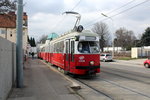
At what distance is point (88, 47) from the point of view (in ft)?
52.4

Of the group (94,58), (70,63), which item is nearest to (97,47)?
(94,58)

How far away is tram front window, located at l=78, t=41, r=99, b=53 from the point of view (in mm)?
15773

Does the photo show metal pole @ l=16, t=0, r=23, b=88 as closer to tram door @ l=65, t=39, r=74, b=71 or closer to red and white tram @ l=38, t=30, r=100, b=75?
red and white tram @ l=38, t=30, r=100, b=75

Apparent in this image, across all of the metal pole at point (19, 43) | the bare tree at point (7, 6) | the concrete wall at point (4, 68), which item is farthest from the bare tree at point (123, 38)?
the concrete wall at point (4, 68)

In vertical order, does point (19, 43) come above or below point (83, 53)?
above

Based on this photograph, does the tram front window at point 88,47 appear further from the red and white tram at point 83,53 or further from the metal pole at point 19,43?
the metal pole at point 19,43

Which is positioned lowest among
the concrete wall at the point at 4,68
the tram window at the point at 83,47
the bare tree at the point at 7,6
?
the concrete wall at the point at 4,68

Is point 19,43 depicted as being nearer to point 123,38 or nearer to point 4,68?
point 4,68

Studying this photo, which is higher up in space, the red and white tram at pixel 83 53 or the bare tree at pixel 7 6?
the bare tree at pixel 7 6

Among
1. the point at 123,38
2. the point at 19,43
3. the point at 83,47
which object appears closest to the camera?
the point at 19,43

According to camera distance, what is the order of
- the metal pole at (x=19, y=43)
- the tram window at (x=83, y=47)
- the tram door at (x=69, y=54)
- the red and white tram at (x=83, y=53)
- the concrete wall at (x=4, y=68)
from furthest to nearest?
the tram door at (x=69, y=54) → the tram window at (x=83, y=47) → the red and white tram at (x=83, y=53) → the metal pole at (x=19, y=43) → the concrete wall at (x=4, y=68)

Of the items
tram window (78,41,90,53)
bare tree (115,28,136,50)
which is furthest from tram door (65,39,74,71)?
bare tree (115,28,136,50)

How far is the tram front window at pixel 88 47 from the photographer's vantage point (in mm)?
15773

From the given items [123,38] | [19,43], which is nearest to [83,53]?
[19,43]
